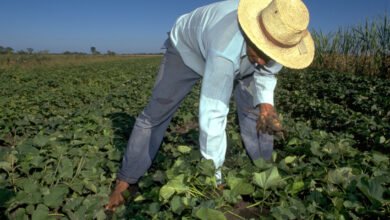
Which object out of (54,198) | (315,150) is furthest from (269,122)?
(54,198)

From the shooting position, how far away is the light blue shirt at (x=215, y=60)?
1.94 metres

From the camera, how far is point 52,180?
2408 millimetres

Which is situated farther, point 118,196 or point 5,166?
point 118,196

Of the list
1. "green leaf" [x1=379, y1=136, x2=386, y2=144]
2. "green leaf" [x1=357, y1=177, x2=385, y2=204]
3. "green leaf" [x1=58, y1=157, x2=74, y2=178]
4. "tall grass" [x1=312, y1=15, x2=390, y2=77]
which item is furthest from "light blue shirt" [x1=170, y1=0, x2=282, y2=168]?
"tall grass" [x1=312, y1=15, x2=390, y2=77]

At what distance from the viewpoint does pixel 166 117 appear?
271 cm

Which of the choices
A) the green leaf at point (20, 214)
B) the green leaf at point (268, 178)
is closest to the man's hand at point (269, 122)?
the green leaf at point (268, 178)

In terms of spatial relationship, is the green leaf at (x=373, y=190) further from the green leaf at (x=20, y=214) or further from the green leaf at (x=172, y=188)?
the green leaf at (x=20, y=214)

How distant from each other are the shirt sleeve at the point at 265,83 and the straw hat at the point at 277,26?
510mm

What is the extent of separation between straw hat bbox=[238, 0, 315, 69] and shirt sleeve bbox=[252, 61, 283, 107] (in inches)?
20.1

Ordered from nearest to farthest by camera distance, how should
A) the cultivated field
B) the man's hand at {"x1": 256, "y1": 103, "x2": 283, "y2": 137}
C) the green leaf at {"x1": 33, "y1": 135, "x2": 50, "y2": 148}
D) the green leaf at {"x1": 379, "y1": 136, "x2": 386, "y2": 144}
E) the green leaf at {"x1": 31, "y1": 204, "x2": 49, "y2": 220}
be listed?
the cultivated field → the green leaf at {"x1": 31, "y1": 204, "x2": 49, "y2": 220} → the man's hand at {"x1": 256, "y1": 103, "x2": 283, "y2": 137} → the green leaf at {"x1": 33, "y1": 135, "x2": 50, "y2": 148} → the green leaf at {"x1": 379, "y1": 136, "x2": 386, "y2": 144}

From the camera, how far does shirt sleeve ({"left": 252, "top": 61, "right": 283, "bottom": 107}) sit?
252 centimetres

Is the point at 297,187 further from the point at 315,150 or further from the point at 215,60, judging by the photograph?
A: the point at 215,60

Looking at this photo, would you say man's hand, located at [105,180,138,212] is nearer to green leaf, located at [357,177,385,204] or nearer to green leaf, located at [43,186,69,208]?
green leaf, located at [43,186,69,208]

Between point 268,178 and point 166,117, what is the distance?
977mm
